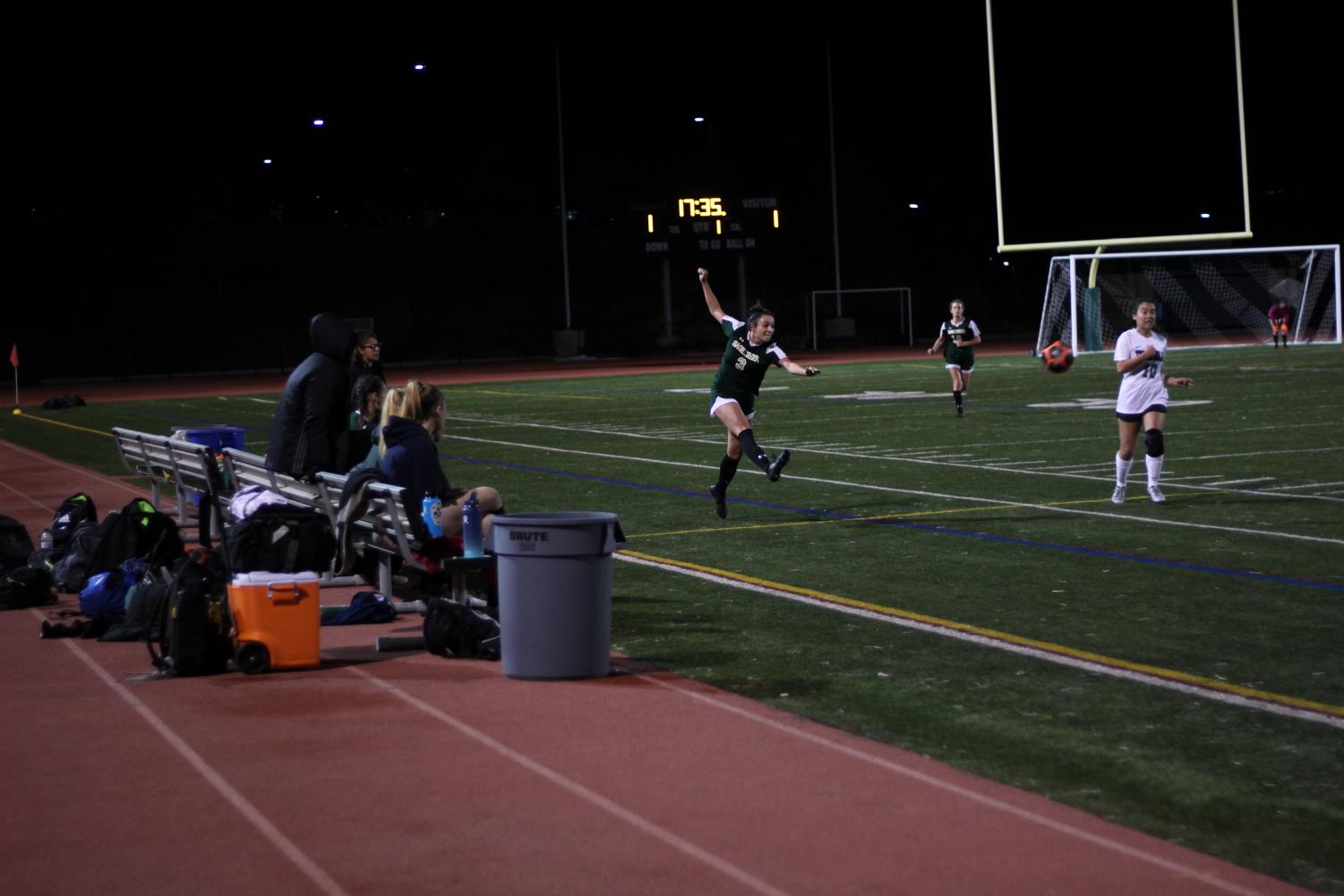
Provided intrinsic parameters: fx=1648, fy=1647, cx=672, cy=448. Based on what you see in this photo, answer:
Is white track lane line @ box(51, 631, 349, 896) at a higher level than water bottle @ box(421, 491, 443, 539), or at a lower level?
lower

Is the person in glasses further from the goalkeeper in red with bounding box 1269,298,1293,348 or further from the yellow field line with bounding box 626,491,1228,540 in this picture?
the goalkeeper in red with bounding box 1269,298,1293,348

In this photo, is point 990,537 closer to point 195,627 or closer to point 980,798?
point 195,627

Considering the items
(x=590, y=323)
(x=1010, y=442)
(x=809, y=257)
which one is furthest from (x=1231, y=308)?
(x=1010, y=442)

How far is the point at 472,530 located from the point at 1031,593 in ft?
11.6

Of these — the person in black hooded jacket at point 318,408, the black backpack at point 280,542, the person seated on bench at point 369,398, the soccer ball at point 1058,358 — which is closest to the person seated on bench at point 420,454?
the black backpack at point 280,542

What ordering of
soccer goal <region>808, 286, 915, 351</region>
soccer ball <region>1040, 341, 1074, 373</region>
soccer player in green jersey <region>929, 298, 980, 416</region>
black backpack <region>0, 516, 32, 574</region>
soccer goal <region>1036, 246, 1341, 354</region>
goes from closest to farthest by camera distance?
black backpack <region>0, 516, 32, 574</region> < soccer ball <region>1040, 341, 1074, 373</region> < soccer player in green jersey <region>929, 298, 980, 416</region> < soccer goal <region>1036, 246, 1341, 354</region> < soccer goal <region>808, 286, 915, 351</region>

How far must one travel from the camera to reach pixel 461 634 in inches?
332

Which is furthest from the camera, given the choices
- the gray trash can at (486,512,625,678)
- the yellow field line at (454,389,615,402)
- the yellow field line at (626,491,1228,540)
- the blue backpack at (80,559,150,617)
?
the yellow field line at (454,389,615,402)

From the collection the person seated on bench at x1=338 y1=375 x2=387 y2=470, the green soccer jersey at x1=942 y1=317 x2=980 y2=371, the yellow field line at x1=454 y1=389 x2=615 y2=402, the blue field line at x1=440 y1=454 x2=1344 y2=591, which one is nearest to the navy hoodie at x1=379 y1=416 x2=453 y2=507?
the person seated on bench at x1=338 y1=375 x2=387 y2=470

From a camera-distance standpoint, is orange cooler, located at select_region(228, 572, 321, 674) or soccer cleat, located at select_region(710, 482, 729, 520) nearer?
orange cooler, located at select_region(228, 572, 321, 674)

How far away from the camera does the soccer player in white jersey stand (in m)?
14.0

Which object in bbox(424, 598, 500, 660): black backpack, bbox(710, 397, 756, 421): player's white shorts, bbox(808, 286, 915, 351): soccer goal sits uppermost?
bbox(808, 286, 915, 351): soccer goal

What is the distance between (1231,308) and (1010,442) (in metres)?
56.1

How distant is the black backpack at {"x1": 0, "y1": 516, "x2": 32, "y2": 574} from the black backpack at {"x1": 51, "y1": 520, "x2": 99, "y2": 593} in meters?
0.48
